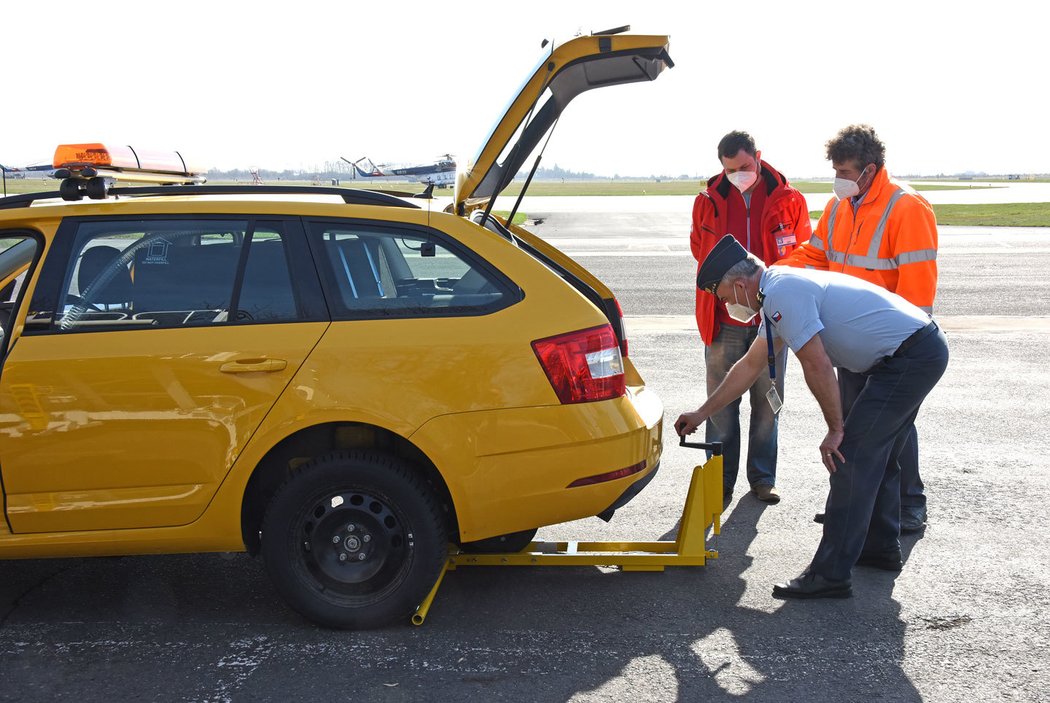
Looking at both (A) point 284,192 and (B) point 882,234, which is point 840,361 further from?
(A) point 284,192

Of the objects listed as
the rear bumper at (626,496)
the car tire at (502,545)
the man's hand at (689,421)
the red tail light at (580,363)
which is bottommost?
the car tire at (502,545)

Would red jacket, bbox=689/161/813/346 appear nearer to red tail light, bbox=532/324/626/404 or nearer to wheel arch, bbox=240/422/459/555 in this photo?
red tail light, bbox=532/324/626/404

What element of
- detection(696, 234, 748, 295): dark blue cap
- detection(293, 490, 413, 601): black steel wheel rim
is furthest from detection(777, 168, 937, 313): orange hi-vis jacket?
detection(293, 490, 413, 601): black steel wheel rim

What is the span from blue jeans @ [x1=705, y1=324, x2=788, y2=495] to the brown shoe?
0.02 meters

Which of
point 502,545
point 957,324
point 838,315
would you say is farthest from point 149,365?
point 957,324

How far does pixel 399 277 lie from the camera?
411 cm

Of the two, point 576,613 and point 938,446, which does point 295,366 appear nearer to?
point 576,613

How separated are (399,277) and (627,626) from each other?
5.43 feet

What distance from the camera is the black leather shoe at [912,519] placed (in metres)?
5.12

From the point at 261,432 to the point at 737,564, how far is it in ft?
7.41

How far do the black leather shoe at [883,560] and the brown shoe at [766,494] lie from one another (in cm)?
92

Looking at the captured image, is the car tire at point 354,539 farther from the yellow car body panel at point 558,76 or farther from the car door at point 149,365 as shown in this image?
the yellow car body panel at point 558,76

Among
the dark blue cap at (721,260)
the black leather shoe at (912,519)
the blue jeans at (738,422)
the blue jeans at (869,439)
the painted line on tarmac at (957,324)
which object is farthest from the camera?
the painted line on tarmac at (957,324)

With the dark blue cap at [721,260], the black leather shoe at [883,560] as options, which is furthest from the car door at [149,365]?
the black leather shoe at [883,560]
